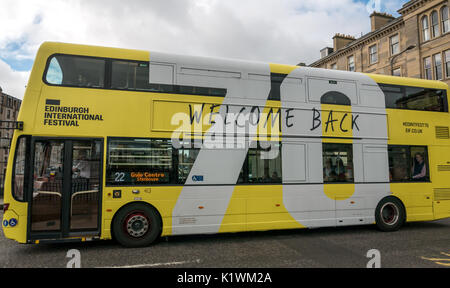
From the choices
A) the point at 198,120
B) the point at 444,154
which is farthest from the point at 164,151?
the point at 444,154

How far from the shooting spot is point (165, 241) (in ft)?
23.0

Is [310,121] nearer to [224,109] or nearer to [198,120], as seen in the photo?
[224,109]

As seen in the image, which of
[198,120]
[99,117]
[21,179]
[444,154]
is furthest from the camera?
[444,154]

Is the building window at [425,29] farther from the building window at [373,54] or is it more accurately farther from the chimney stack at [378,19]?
the chimney stack at [378,19]

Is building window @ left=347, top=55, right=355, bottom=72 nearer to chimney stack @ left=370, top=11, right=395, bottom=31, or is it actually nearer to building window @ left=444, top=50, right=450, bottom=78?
chimney stack @ left=370, top=11, right=395, bottom=31

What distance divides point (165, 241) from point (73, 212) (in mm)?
2119

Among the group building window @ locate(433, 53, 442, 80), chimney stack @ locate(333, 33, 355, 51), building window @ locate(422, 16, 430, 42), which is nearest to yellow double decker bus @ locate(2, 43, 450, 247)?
building window @ locate(433, 53, 442, 80)

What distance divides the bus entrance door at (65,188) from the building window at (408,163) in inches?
299

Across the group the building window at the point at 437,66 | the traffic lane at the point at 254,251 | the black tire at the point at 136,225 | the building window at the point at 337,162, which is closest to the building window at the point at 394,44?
the building window at the point at 437,66

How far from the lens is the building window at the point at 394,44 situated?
25406 millimetres

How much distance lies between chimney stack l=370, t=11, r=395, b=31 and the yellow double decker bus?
74.8 ft

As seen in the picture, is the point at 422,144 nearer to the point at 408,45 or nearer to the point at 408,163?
the point at 408,163

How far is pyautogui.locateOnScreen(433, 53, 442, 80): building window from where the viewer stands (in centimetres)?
2194
